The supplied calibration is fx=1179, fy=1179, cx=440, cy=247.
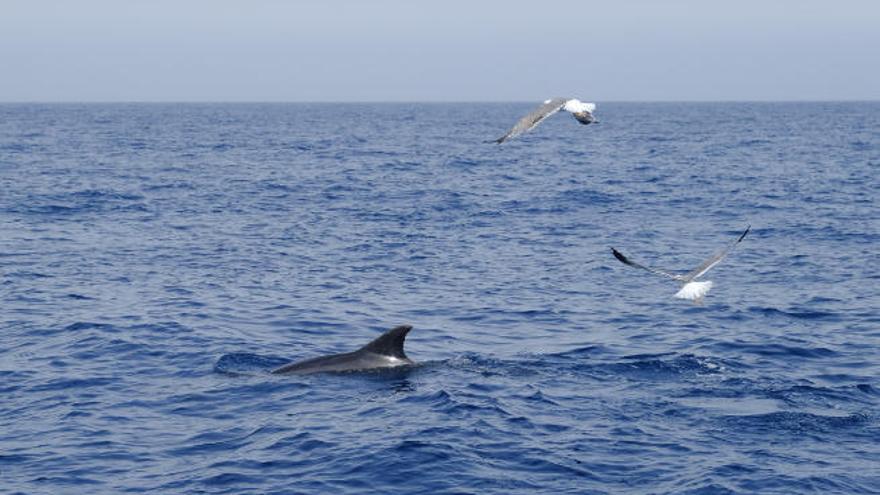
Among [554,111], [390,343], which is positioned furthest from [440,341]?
[554,111]

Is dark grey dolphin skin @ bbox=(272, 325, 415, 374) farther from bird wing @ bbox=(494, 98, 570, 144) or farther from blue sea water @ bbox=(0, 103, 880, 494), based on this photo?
bird wing @ bbox=(494, 98, 570, 144)

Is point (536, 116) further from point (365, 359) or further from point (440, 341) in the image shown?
point (440, 341)

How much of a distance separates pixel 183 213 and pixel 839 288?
2697 centimetres

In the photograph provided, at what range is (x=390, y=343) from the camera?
21719mm

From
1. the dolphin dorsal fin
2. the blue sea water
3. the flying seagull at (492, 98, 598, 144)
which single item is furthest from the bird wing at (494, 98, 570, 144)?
the dolphin dorsal fin

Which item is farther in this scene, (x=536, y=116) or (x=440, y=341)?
(x=440, y=341)

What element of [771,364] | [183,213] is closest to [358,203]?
[183,213]

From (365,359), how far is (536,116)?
825 centimetres

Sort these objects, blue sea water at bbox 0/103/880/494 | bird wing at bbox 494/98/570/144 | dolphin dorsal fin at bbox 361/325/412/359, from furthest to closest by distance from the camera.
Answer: dolphin dorsal fin at bbox 361/325/412/359 < blue sea water at bbox 0/103/880/494 < bird wing at bbox 494/98/570/144

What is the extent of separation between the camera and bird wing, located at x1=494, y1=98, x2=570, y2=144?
13938mm

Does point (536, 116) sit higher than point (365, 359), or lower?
higher

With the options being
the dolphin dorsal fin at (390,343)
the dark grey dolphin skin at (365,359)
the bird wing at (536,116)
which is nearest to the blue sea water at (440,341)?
the dark grey dolphin skin at (365,359)

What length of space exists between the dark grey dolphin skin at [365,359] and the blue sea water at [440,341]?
0.38 metres

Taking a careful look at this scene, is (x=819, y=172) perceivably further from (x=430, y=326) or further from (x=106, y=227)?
(x=430, y=326)
